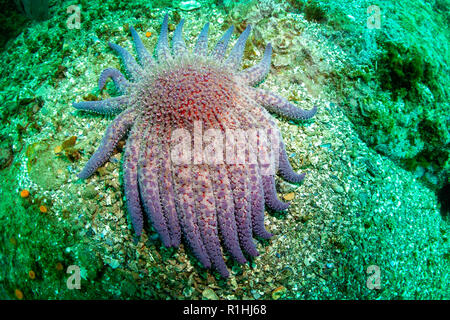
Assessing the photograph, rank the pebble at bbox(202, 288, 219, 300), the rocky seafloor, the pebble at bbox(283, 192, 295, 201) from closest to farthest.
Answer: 1. the pebble at bbox(202, 288, 219, 300)
2. the rocky seafloor
3. the pebble at bbox(283, 192, 295, 201)

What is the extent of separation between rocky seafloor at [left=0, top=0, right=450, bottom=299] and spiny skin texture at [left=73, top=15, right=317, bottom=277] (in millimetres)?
527

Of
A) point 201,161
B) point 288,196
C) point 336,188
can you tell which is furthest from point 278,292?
point 201,161

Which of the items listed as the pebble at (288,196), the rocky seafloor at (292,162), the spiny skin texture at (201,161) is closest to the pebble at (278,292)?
the rocky seafloor at (292,162)

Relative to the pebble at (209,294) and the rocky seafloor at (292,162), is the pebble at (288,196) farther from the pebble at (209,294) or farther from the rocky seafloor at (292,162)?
the pebble at (209,294)

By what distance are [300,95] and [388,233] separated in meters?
2.36

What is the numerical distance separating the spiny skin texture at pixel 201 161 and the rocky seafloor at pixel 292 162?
53cm

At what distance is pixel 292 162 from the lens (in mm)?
3709

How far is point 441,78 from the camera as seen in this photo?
4473mm

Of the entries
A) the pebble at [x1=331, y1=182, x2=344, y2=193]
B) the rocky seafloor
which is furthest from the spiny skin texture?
the pebble at [x1=331, y1=182, x2=344, y2=193]

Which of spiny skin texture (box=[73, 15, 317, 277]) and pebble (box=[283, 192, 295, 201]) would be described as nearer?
spiny skin texture (box=[73, 15, 317, 277])

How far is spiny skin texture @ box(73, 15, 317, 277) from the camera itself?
2855 mm

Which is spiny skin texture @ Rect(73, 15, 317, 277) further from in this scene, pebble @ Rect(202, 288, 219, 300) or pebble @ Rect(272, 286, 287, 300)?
pebble @ Rect(272, 286, 287, 300)

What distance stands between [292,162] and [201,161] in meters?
1.45

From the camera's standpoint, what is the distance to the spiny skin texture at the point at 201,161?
Result: 9.37 ft
